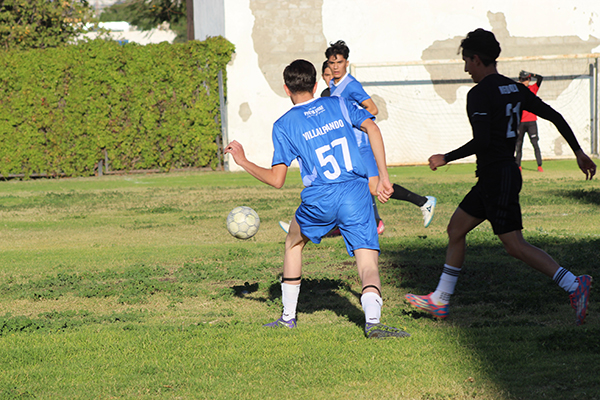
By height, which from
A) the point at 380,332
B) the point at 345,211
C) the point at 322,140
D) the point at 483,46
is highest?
the point at 483,46

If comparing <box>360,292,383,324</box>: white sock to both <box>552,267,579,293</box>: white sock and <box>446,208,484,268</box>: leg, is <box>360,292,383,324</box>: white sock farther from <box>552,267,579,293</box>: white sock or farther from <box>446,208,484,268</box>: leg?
<box>552,267,579,293</box>: white sock

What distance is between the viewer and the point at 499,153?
494 centimetres

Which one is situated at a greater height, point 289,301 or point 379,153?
point 379,153

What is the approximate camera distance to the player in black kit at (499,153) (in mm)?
4801

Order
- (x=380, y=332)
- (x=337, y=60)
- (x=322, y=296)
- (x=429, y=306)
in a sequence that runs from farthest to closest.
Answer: (x=337, y=60) < (x=322, y=296) < (x=429, y=306) < (x=380, y=332)

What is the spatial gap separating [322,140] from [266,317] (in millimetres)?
1625

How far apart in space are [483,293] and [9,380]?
3885mm

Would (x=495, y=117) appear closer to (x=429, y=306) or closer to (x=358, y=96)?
(x=429, y=306)

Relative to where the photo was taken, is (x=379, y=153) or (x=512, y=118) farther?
(x=512, y=118)

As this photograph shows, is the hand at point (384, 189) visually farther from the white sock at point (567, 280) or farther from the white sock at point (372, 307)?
the white sock at point (567, 280)

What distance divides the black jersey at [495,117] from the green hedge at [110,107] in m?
16.2

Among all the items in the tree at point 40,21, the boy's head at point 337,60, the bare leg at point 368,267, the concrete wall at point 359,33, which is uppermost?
the tree at point 40,21

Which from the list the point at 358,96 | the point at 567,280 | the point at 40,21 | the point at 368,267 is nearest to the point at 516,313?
the point at 567,280

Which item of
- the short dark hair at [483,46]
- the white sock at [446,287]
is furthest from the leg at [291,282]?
the short dark hair at [483,46]
